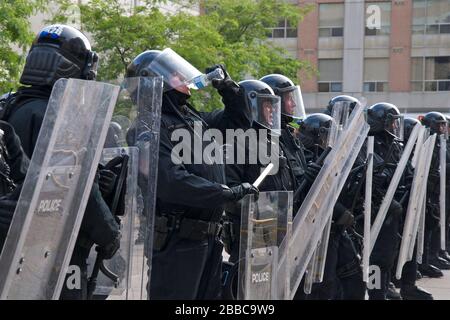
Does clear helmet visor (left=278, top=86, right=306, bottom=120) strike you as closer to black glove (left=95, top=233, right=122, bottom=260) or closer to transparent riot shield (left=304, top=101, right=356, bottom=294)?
transparent riot shield (left=304, top=101, right=356, bottom=294)

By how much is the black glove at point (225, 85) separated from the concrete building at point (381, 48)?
31.2 metres

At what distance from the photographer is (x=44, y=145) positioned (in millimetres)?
3342

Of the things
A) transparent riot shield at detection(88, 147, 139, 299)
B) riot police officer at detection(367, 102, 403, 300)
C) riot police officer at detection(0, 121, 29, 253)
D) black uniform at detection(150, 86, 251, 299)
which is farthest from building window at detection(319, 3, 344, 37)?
riot police officer at detection(0, 121, 29, 253)

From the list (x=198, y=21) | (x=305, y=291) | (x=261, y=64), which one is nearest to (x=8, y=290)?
(x=305, y=291)

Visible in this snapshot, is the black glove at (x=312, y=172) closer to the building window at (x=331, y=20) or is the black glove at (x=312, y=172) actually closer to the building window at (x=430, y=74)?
the building window at (x=430, y=74)

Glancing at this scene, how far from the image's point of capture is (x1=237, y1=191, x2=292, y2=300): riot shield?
→ 4562mm

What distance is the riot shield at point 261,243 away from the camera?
456 centimetres

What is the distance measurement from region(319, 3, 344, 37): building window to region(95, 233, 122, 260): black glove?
112 feet

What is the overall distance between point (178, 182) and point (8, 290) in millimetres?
1561

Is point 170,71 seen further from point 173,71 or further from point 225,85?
point 225,85

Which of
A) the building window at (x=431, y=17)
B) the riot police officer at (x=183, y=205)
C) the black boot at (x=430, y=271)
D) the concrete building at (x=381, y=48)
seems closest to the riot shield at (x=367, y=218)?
the riot police officer at (x=183, y=205)

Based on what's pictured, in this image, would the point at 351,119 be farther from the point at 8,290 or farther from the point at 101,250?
the point at 8,290

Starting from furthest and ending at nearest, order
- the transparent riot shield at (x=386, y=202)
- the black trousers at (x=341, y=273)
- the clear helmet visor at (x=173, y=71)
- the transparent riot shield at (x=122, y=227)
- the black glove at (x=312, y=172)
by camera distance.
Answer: the transparent riot shield at (x=386, y=202)
the black trousers at (x=341, y=273)
the black glove at (x=312, y=172)
the clear helmet visor at (x=173, y=71)
the transparent riot shield at (x=122, y=227)

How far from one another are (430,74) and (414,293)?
29186mm
